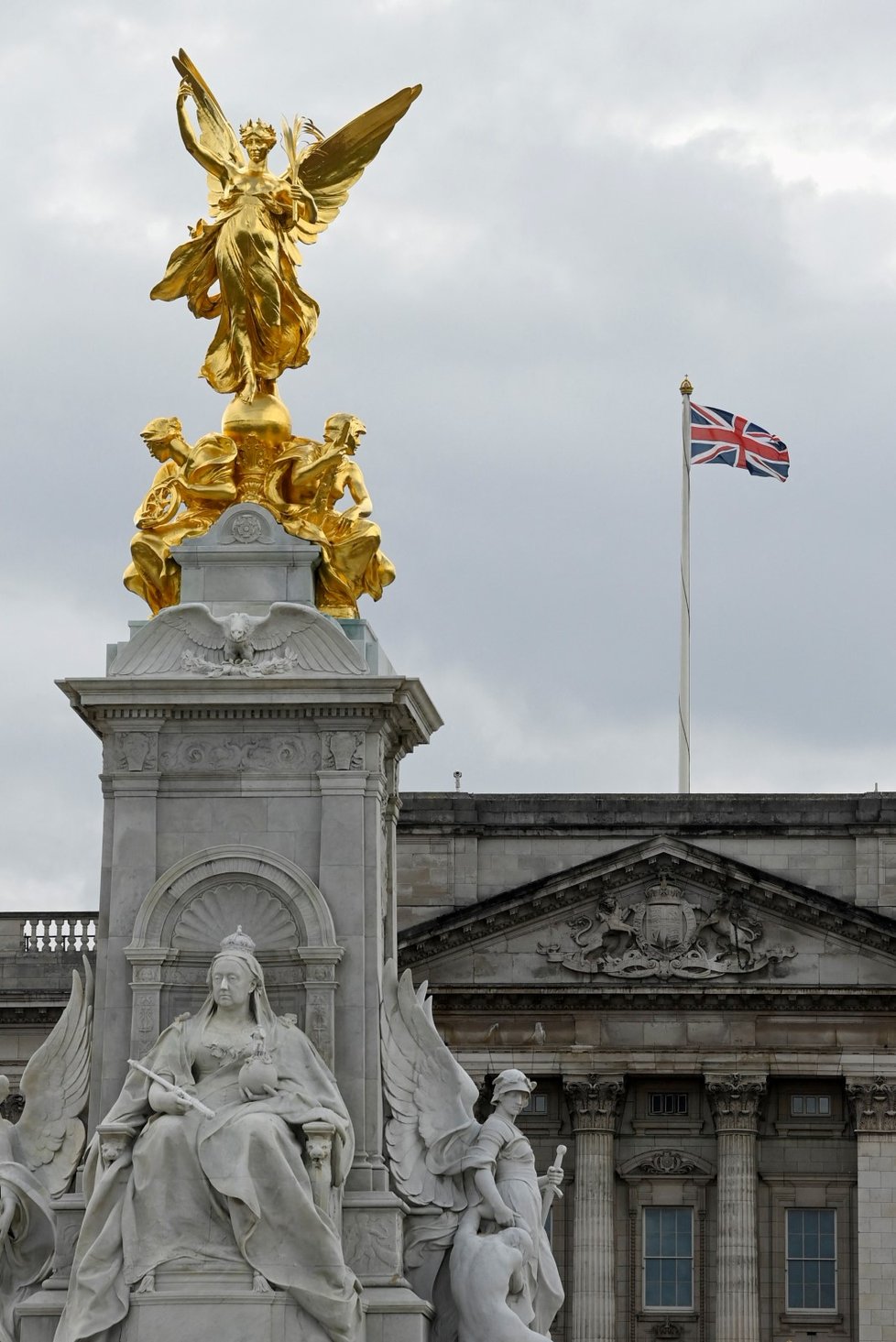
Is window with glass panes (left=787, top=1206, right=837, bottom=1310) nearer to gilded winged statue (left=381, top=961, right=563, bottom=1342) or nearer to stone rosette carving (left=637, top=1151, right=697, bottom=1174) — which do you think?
stone rosette carving (left=637, top=1151, right=697, bottom=1174)

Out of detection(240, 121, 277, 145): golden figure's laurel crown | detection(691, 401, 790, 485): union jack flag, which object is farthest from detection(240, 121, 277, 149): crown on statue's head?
detection(691, 401, 790, 485): union jack flag

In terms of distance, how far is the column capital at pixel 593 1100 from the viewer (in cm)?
7750

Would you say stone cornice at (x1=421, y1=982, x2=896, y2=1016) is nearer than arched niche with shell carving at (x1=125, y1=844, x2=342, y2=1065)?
No

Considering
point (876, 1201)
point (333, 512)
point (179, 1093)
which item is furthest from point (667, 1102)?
point (179, 1093)

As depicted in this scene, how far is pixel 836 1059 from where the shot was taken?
3061 inches

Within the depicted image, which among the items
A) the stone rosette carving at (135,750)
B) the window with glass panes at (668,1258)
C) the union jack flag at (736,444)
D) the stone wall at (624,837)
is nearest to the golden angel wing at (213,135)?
the stone rosette carving at (135,750)

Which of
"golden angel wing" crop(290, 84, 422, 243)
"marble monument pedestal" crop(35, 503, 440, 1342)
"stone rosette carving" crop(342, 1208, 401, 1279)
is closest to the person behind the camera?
"stone rosette carving" crop(342, 1208, 401, 1279)

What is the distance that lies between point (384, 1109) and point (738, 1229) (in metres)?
52.1

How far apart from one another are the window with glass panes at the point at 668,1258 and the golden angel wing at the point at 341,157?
5271 cm

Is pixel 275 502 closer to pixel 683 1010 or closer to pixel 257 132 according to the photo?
pixel 257 132

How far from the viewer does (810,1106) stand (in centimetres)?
A: 7869

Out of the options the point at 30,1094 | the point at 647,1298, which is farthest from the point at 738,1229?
the point at 30,1094

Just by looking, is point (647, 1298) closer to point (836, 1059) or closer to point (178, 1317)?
point (836, 1059)

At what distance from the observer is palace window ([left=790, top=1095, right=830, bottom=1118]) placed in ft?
258
